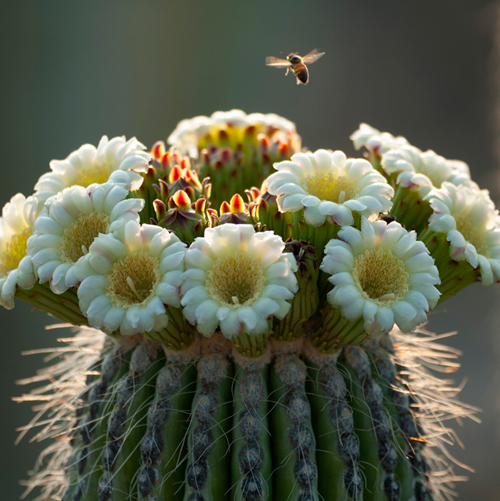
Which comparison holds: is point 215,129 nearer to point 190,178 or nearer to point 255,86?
point 190,178

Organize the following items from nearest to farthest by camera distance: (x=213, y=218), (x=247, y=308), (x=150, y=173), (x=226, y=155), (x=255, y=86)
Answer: (x=247, y=308), (x=213, y=218), (x=150, y=173), (x=226, y=155), (x=255, y=86)

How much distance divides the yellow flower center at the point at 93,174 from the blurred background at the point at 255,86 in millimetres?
1682

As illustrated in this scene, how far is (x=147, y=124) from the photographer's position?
2.48 metres

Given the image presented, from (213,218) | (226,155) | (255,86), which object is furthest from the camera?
(255,86)

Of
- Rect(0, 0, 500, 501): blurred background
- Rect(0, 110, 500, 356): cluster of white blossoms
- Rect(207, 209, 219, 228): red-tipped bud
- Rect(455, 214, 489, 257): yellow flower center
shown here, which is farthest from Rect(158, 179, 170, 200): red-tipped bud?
Rect(0, 0, 500, 501): blurred background

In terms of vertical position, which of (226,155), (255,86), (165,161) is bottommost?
(165,161)

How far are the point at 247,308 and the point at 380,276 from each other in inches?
7.1

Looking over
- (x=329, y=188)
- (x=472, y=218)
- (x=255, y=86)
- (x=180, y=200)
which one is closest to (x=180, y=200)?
(x=180, y=200)

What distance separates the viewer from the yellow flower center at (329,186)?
26.2 inches

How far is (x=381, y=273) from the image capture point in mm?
605

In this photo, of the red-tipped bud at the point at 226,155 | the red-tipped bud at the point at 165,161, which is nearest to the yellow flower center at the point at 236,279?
the red-tipped bud at the point at 165,161

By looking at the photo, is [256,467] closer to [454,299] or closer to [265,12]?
[454,299]

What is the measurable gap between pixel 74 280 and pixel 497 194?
6.38 ft

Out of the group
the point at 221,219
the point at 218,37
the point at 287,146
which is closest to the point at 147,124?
the point at 218,37
